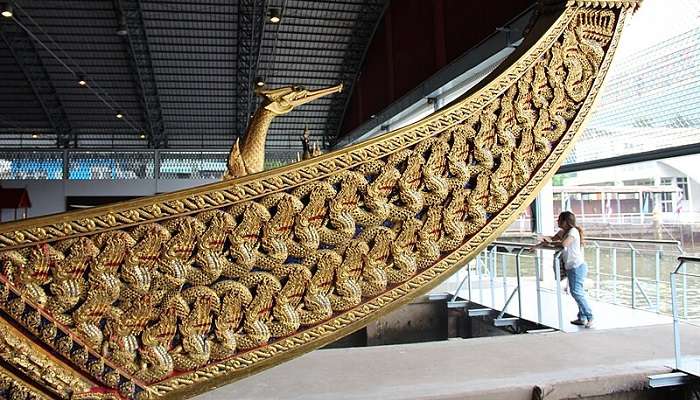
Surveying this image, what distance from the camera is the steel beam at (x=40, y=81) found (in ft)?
45.6

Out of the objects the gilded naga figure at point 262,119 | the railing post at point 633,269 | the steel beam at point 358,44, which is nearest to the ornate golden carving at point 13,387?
the gilded naga figure at point 262,119

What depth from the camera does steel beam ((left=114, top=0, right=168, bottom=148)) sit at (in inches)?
505

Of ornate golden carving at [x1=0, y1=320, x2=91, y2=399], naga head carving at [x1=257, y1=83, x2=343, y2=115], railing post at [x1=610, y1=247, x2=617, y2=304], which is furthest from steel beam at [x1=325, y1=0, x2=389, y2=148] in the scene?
ornate golden carving at [x1=0, y1=320, x2=91, y2=399]

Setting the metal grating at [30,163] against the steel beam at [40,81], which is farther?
the metal grating at [30,163]

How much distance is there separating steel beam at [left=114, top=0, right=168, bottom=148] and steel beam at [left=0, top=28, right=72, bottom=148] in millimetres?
2476

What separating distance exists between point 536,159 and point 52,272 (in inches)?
39.2

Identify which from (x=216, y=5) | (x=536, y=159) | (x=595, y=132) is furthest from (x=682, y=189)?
(x=216, y=5)

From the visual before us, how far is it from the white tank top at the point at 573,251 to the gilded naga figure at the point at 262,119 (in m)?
3.49

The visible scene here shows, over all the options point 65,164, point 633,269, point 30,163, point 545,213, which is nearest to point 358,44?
point 545,213

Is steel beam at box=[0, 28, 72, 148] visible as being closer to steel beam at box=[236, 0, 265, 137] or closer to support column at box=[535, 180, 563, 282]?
steel beam at box=[236, 0, 265, 137]

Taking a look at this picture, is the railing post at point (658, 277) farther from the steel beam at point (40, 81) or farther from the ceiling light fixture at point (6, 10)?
the steel beam at point (40, 81)

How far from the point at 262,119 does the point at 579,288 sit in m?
3.73

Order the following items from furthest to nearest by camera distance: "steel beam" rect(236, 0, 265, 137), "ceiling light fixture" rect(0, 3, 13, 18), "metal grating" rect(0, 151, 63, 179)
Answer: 1. "metal grating" rect(0, 151, 63, 179)
2. "steel beam" rect(236, 0, 265, 137)
3. "ceiling light fixture" rect(0, 3, 13, 18)

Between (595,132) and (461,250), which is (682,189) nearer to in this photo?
(595,132)
